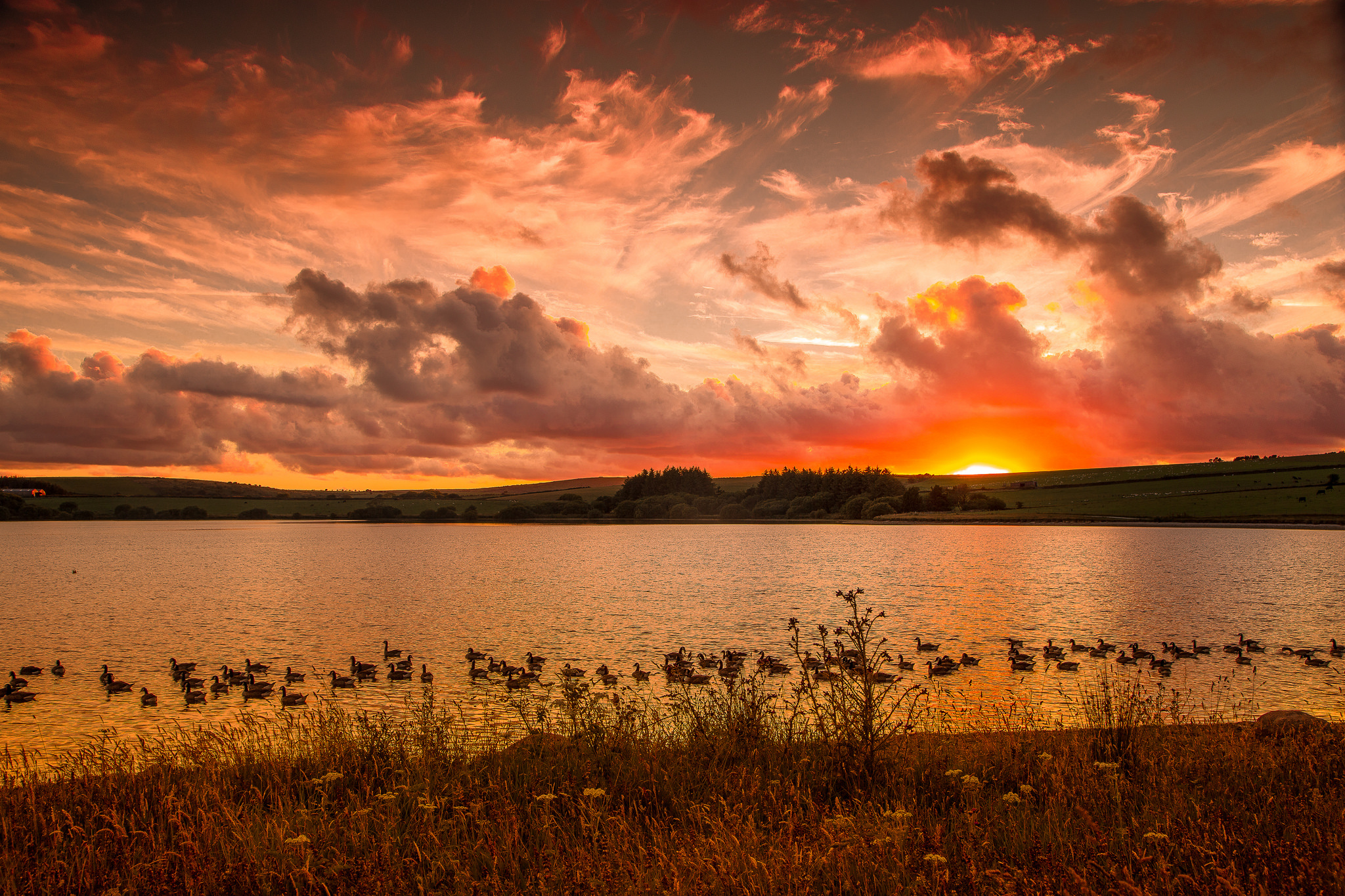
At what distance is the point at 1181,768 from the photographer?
30.7 ft

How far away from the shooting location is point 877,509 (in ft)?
557

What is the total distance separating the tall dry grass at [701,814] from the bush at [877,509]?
16203 centimetres

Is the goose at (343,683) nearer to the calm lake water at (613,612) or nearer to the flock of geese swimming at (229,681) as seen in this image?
the flock of geese swimming at (229,681)

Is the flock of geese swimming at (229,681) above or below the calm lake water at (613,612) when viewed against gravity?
above

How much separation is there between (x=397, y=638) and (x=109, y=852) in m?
23.6

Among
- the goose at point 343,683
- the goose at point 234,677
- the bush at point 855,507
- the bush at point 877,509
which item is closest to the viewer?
the goose at point 343,683

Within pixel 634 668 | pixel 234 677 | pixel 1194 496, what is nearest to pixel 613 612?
pixel 634 668

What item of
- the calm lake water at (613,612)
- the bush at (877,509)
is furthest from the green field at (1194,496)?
the calm lake water at (613,612)

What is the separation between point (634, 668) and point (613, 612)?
1386cm

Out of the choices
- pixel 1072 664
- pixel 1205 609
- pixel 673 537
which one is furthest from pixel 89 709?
pixel 673 537

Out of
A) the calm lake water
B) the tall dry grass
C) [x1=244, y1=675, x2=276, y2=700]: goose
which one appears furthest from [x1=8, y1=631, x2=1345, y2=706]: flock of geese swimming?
the tall dry grass

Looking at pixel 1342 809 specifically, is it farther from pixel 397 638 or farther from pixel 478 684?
pixel 397 638

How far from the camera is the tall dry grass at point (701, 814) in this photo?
6191mm

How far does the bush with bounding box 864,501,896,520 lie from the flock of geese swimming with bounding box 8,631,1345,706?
146 meters
